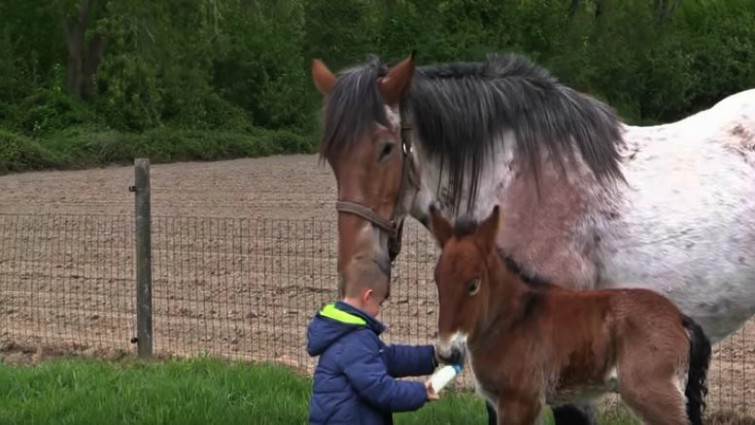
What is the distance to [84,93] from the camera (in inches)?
1368

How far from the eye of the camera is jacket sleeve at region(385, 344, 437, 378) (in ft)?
13.6

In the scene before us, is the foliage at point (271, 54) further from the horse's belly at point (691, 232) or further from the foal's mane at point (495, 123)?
the horse's belly at point (691, 232)

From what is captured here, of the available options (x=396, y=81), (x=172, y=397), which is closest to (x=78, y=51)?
(x=172, y=397)

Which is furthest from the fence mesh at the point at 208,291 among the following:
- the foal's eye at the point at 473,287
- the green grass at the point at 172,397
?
the foal's eye at the point at 473,287

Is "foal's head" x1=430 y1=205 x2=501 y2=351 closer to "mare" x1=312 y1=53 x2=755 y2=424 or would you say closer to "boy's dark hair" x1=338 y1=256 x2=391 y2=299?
"boy's dark hair" x1=338 y1=256 x2=391 y2=299

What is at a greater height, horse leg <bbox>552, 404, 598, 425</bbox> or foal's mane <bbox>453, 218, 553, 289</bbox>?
foal's mane <bbox>453, 218, 553, 289</bbox>

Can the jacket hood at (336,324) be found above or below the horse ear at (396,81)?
below

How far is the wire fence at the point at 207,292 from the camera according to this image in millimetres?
8070

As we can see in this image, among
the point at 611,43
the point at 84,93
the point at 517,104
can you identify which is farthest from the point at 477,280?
the point at 611,43

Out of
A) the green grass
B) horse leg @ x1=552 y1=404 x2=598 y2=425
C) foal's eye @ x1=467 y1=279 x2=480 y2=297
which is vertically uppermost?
foal's eye @ x1=467 y1=279 x2=480 y2=297

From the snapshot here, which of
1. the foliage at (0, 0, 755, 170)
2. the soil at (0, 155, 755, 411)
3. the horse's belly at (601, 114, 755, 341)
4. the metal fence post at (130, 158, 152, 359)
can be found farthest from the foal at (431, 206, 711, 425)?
the foliage at (0, 0, 755, 170)

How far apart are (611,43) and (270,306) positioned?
36.2 meters

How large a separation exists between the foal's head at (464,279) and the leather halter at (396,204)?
28 centimetres

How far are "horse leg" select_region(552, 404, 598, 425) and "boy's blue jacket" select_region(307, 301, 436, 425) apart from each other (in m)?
0.89
